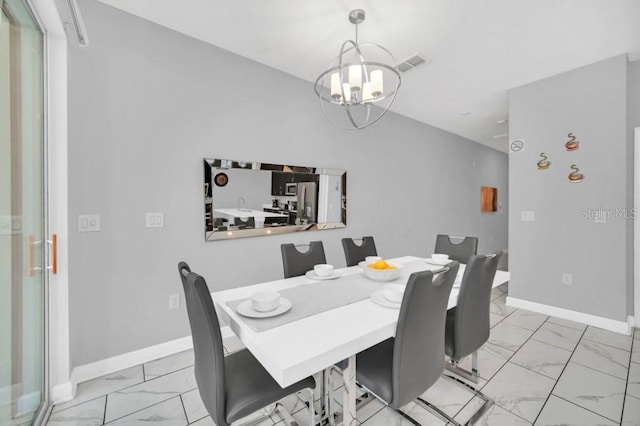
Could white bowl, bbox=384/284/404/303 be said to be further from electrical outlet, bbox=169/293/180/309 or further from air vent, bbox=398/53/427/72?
air vent, bbox=398/53/427/72

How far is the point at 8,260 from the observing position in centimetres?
125

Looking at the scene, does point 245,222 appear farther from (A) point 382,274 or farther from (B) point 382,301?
(B) point 382,301

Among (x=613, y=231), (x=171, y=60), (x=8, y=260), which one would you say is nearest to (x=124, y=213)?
(x=8, y=260)

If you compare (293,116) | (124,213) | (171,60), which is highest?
(171,60)

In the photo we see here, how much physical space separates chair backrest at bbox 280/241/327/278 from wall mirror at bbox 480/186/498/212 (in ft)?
17.1

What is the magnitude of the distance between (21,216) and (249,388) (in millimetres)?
1415

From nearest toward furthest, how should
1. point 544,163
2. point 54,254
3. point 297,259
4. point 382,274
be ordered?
point 54,254
point 382,274
point 297,259
point 544,163

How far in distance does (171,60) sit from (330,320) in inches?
93.7

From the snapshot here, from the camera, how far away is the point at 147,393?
5.89ft

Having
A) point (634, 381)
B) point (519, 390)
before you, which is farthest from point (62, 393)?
point (634, 381)

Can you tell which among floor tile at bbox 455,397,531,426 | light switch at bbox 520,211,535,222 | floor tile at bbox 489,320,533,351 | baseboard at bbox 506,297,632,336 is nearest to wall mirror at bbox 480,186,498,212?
light switch at bbox 520,211,535,222

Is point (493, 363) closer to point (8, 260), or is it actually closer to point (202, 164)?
point (202, 164)

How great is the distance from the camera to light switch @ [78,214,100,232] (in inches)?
75.2

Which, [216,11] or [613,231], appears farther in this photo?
[613,231]
